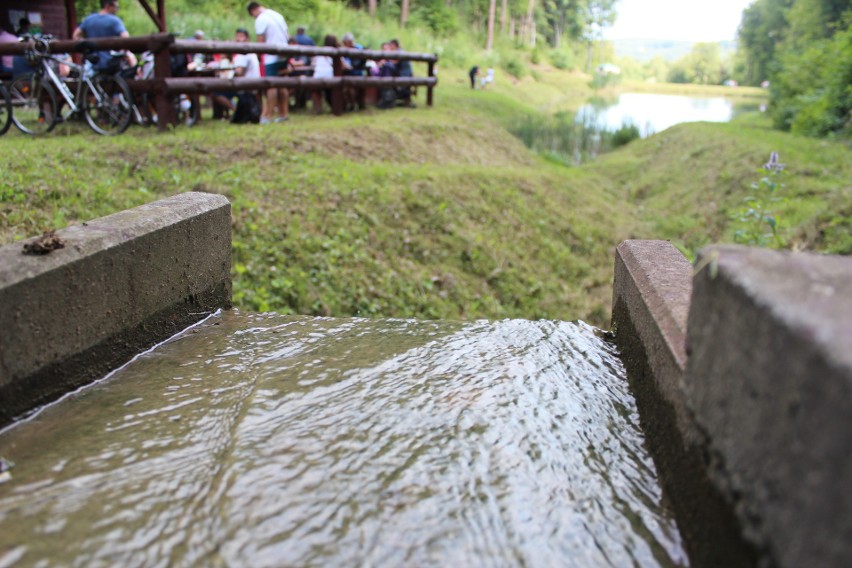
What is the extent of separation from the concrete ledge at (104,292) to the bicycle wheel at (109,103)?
5.73 m

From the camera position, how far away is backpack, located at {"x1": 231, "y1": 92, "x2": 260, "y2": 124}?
412 inches

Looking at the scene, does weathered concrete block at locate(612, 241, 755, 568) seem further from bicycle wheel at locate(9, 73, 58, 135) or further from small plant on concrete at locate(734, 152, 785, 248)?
bicycle wheel at locate(9, 73, 58, 135)

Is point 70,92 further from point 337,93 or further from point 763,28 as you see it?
point 763,28

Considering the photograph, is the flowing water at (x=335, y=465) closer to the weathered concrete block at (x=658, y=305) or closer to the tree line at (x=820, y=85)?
the weathered concrete block at (x=658, y=305)

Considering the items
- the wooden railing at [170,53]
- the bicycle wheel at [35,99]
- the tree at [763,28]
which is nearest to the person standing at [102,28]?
the wooden railing at [170,53]

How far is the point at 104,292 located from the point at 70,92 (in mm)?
7374

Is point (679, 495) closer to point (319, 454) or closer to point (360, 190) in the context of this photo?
point (319, 454)

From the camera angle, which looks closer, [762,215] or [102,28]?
[762,215]

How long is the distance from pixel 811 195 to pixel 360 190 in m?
7.24

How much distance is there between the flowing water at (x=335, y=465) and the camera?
6.51 ft

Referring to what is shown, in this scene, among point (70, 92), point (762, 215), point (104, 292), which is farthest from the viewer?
point (70, 92)

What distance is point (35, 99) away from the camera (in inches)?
351

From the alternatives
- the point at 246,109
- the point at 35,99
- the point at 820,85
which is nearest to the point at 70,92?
the point at 35,99

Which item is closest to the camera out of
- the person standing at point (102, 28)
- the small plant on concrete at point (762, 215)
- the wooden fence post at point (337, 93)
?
the small plant on concrete at point (762, 215)
